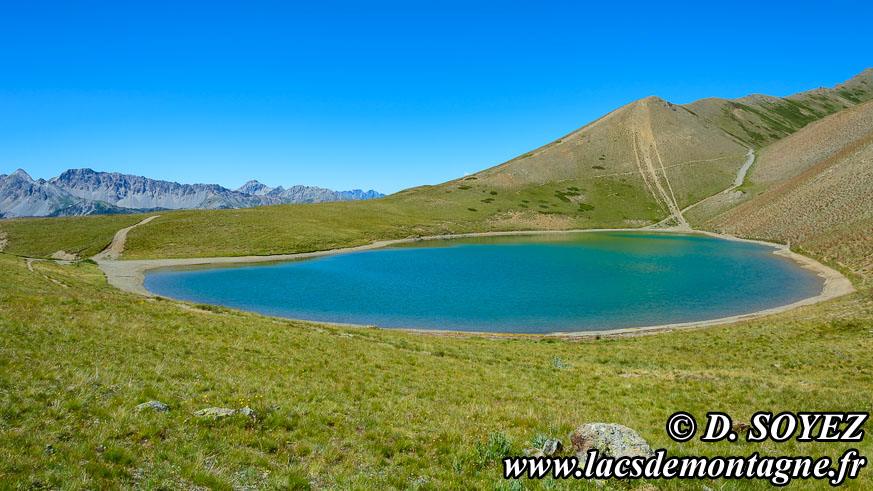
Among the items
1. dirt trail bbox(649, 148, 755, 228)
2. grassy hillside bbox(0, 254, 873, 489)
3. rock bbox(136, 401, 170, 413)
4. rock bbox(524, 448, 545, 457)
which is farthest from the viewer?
dirt trail bbox(649, 148, 755, 228)

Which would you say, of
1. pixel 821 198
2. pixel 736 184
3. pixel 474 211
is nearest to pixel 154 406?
pixel 821 198

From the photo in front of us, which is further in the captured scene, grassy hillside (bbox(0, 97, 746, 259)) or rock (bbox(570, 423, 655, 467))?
grassy hillside (bbox(0, 97, 746, 259))

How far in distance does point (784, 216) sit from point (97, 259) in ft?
478

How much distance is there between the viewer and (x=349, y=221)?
12575cm

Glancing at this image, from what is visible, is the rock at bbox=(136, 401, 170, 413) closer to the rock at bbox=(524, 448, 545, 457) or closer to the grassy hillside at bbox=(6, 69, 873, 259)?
the rock at bbox=(524, 448, 545, 457)

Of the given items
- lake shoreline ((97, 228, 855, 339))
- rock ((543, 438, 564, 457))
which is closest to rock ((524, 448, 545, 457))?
rock ((543, 438, 564, 457))

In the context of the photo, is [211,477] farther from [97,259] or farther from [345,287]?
[97,259]

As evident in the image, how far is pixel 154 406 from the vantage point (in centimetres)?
1000

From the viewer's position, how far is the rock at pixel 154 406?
386 inches

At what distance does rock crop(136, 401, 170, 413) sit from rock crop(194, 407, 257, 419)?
0.72m

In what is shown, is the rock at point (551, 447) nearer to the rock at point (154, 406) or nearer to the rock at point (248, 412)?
the rock at point (248, 412)

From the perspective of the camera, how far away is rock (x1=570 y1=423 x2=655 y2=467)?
332 inches

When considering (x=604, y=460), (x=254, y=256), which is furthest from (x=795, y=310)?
(x=254, y=256)

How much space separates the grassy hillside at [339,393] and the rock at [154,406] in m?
0.29
